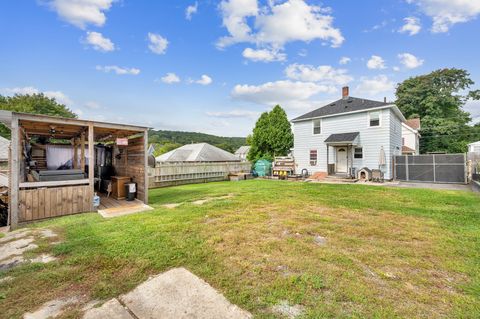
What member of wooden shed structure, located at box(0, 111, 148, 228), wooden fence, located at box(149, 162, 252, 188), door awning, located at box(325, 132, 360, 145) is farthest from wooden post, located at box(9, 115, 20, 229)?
door awning, located at box(325, 132, 360, 145)

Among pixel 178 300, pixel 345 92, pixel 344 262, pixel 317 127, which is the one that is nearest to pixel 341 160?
pixel 317 127

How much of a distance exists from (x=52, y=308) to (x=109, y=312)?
2.05ft

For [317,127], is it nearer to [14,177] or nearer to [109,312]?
[14,177]

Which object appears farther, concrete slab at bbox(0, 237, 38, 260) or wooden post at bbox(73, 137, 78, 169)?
wooden post at bbox(73, 137, 78, 169)

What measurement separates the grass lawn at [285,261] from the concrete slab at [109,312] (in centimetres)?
20

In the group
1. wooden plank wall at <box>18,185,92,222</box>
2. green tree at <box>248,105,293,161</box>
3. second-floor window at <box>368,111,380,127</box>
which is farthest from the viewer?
green tree at <box>248,105,293,161</box>

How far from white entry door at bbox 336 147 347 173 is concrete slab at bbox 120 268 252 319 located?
50.5 ft

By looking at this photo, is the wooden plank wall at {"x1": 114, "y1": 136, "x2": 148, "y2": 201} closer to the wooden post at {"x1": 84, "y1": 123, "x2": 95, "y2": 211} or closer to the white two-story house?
the wooden post at {"x1": 84, "y1": 123, "x2": 95, "y2": 211}

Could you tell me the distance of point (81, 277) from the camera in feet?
8.79

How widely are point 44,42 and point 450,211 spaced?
17.6m

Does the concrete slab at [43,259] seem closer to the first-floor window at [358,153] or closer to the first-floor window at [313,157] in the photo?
the first-floor window at [313,157]

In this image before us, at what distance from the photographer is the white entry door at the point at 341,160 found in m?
15.5

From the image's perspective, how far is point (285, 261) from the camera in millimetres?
3027

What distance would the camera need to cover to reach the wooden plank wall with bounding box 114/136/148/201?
7.58 m
